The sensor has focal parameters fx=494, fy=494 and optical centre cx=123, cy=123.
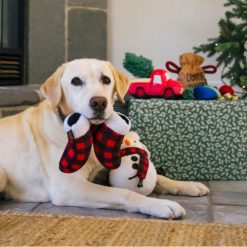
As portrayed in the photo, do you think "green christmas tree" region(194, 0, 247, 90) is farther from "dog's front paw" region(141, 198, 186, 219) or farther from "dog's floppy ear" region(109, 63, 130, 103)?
"dog's front paw" region(141, 198, 186, 219)

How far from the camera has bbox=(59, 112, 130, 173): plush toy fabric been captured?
163cm

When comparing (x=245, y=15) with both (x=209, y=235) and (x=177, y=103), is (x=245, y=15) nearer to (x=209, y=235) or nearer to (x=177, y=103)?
(x=177, y=103)

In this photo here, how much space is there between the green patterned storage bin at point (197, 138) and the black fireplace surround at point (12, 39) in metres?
1.01

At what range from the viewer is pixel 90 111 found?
1650mm

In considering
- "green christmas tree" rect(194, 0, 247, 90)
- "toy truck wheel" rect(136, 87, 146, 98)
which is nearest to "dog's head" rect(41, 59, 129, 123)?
"toy truck wheel" rect(136, 87, 146, 98)

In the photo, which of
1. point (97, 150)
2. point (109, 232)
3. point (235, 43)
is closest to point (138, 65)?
point (235, 43)

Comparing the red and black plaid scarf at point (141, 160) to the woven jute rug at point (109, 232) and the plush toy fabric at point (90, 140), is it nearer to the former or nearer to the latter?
the plush toy fabric at point (90, 140)

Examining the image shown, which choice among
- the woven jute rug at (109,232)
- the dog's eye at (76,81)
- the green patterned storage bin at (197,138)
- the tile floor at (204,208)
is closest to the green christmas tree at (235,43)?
the green patterned storage bin at (197,138)

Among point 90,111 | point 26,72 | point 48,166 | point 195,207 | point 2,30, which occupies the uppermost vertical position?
point 2,30

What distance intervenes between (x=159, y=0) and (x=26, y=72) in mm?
1108

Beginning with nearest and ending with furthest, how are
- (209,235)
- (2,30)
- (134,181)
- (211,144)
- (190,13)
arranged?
(209,235) < (134,181) < (211,144) < (2,30) < (190,13)

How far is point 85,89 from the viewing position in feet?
5.59

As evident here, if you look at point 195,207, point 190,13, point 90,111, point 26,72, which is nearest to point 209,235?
point 195,207

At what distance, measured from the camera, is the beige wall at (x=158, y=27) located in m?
3.43
